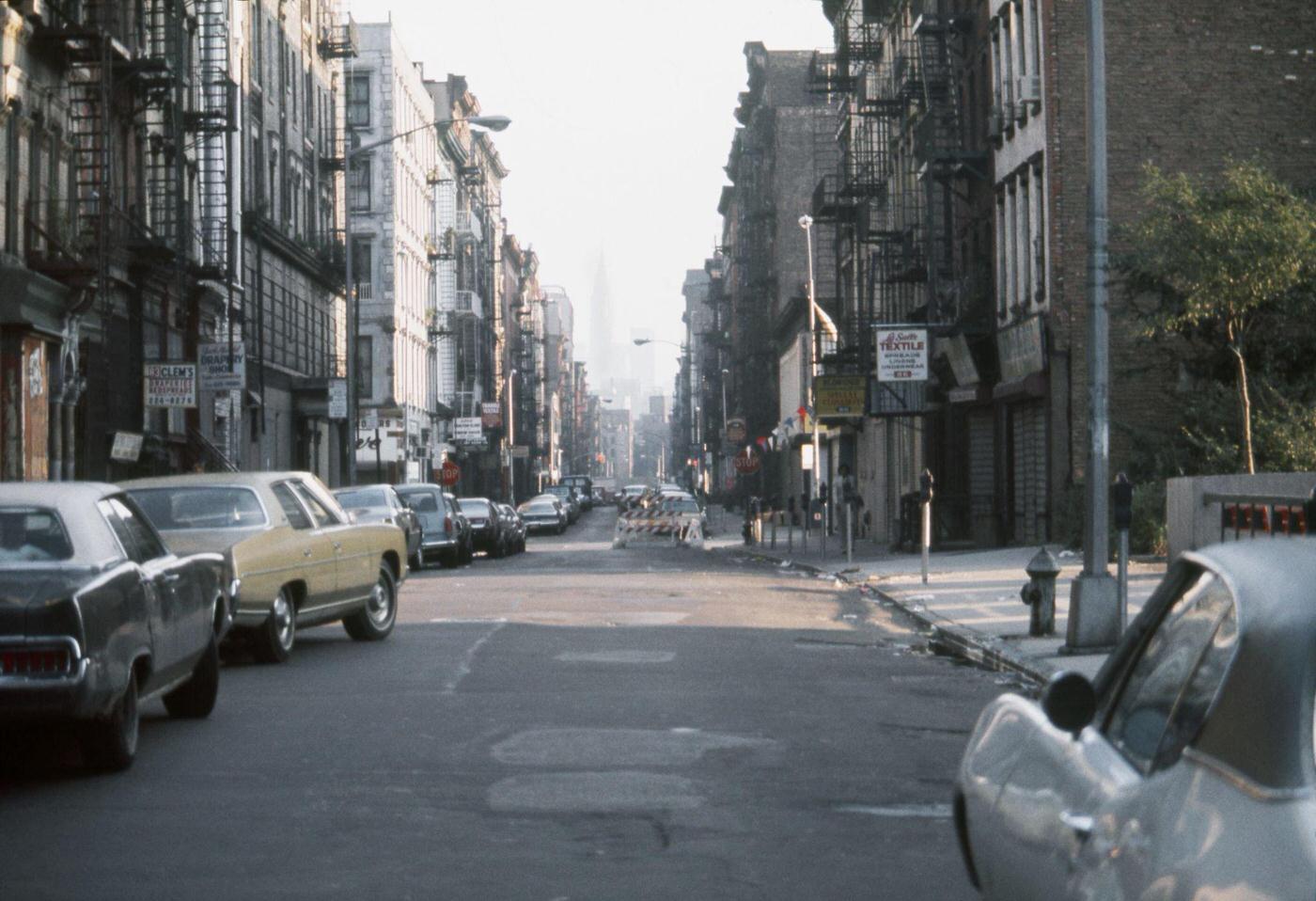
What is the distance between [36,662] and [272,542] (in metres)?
6.95

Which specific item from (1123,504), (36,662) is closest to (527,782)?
(36,662)

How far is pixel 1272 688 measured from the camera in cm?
381

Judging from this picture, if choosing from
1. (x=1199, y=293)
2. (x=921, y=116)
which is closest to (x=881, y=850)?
(x=1199, y=293)

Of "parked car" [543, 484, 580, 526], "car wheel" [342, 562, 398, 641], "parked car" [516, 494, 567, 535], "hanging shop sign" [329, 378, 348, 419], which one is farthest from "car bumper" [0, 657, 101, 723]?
"parked car" [543, 484, 580, 526]

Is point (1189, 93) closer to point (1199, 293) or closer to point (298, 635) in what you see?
point (1199, 293)

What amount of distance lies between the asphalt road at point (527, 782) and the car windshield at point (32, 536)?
1.10 m

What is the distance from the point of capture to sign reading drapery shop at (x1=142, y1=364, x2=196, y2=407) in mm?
31922

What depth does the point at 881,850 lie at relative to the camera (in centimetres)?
838

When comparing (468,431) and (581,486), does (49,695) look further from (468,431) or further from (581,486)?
(581,486)

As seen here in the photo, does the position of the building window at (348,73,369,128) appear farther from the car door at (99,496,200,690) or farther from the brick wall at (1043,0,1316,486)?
the car door at (99,496,200,690)

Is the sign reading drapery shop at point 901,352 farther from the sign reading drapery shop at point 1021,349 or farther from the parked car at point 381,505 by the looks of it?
the parked car at point 381,505

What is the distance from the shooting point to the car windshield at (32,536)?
34.9ft

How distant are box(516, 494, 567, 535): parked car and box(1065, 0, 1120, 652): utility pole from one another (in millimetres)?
58103

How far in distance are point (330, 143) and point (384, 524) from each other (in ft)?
157
